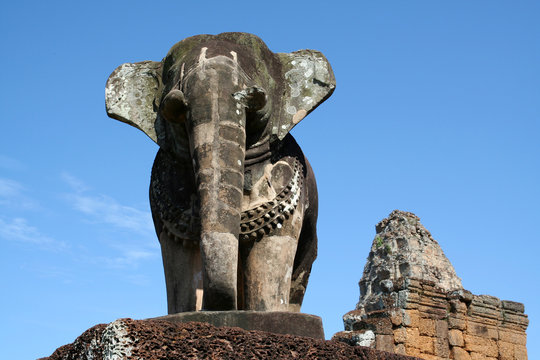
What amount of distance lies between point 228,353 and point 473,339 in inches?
353

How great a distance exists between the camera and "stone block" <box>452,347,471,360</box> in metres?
11.0

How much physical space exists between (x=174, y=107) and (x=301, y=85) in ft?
3.50

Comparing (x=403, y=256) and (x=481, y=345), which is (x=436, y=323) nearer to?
(x=481, y=345)

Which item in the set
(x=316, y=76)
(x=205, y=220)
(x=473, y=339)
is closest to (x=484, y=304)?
(x=473, y=339)

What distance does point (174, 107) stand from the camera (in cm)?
439

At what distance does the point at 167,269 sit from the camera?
15.8 feet

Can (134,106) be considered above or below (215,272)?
above

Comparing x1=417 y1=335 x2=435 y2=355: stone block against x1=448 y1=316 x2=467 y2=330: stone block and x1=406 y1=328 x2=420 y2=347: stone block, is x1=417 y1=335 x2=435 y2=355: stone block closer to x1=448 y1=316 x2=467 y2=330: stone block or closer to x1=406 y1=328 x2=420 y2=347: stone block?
x1=406 y1=328 x2=420 y2=347: stone block

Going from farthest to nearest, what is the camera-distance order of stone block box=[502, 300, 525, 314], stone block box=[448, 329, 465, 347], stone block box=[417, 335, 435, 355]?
stone block box=[502, 300, 525, 314], stone block box=[448, 329, 465, 347], stone block box=[417, 335, 435, 355]

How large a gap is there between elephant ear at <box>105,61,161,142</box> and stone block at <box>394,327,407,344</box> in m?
6.54

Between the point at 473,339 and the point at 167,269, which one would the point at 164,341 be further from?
the point at 473,339

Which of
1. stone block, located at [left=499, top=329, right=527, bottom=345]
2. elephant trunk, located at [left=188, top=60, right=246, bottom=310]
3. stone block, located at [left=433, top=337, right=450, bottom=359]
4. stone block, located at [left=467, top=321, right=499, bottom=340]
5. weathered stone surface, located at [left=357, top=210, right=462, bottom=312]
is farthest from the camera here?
weathered stone surface, located at [left=357, top=210, right=462, bottom=312]

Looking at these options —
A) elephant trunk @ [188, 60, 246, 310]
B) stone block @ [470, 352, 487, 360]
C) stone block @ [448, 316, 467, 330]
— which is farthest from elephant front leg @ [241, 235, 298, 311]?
stone block @ [470, 352, 487, 360]

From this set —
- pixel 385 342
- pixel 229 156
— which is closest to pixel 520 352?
pixel 385 342
